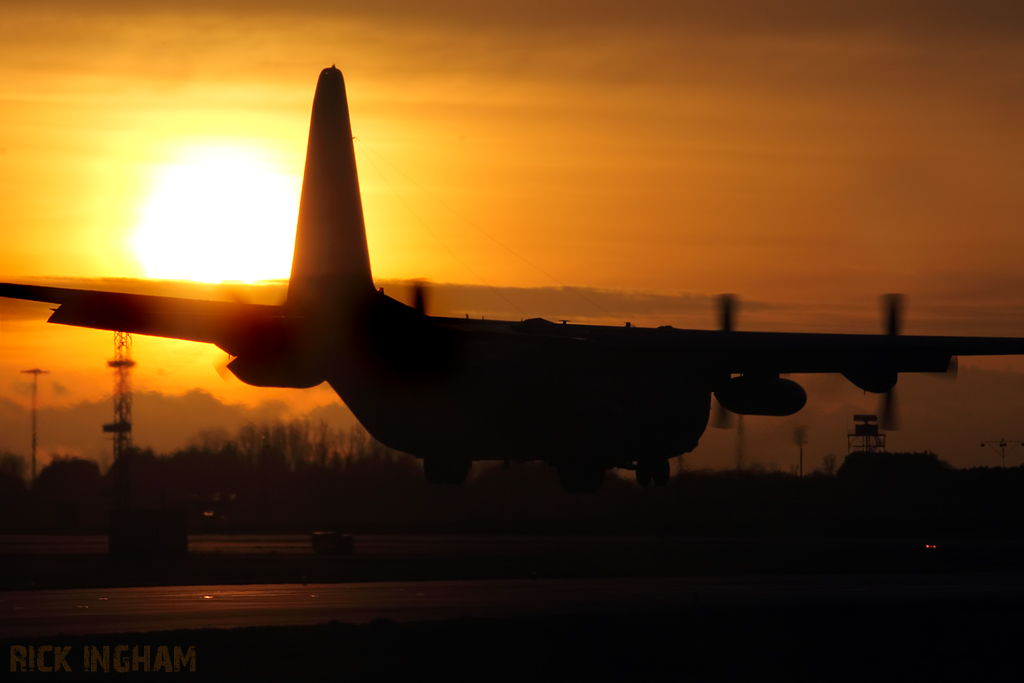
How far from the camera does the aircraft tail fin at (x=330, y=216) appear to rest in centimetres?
3278

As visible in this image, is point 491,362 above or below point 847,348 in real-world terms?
below

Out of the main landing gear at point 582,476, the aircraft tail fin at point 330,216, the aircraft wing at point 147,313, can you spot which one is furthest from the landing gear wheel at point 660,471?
the aircraft wing at point 147,313

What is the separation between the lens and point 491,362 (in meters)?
35.4

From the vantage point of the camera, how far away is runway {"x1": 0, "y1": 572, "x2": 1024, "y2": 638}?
81.5 ft

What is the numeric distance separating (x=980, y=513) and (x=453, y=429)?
38.2 meters

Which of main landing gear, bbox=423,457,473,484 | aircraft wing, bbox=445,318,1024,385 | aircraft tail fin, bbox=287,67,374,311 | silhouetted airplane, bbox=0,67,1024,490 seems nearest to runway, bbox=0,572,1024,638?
main landing gear, bbox=423,457,473,484

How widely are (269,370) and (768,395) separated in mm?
16181

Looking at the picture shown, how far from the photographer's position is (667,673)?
64.7 feet

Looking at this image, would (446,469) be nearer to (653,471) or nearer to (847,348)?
(653,471)

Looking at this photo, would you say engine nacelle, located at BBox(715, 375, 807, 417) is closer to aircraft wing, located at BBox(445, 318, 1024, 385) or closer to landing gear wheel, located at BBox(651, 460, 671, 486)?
aircraft wing, located at BBox(445, 318, 1024, 385)

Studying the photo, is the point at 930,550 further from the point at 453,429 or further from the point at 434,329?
the point at 434,329

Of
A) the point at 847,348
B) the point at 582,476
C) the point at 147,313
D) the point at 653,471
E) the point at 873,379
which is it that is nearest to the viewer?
the point at 147,313

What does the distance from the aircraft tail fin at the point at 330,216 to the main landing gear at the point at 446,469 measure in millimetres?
6929

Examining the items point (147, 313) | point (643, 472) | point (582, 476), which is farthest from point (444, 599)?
point (643, 472)
